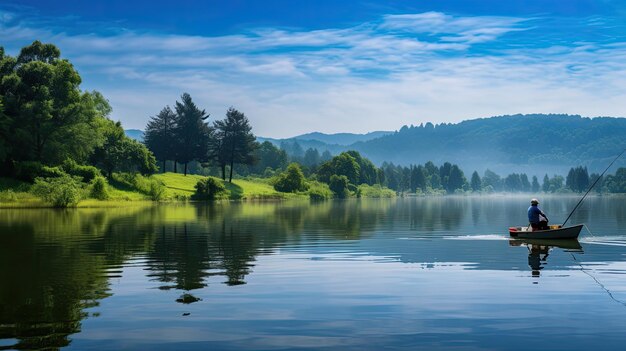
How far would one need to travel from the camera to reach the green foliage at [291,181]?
6629 inches

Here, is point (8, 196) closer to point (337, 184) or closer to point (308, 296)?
point (308, 296)

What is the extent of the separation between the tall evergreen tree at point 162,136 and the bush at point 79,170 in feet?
207

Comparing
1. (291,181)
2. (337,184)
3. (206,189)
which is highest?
(291,181)

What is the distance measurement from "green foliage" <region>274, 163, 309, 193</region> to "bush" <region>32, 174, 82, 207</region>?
281 ft

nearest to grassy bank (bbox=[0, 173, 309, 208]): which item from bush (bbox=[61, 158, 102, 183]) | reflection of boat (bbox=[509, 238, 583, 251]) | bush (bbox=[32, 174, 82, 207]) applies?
bush (bbox=[32, 174, 82, 207])

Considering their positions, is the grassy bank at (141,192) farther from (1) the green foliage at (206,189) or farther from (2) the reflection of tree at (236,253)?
(2) the reflection of tree at (236,253)

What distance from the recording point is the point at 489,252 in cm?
3161

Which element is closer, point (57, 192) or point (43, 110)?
point (57, 192)

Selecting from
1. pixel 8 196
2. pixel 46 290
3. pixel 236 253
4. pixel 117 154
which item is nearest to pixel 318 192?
pixel 117 154

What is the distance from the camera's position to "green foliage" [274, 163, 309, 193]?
16838cm

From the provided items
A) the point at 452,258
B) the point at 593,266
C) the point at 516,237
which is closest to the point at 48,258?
the point at 452,258

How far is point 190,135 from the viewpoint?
165 m

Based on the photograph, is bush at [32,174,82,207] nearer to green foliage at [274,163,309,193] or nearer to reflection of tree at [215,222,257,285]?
reflection of tree at [215,222,257,285]

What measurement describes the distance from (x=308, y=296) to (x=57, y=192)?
73.6 meters
